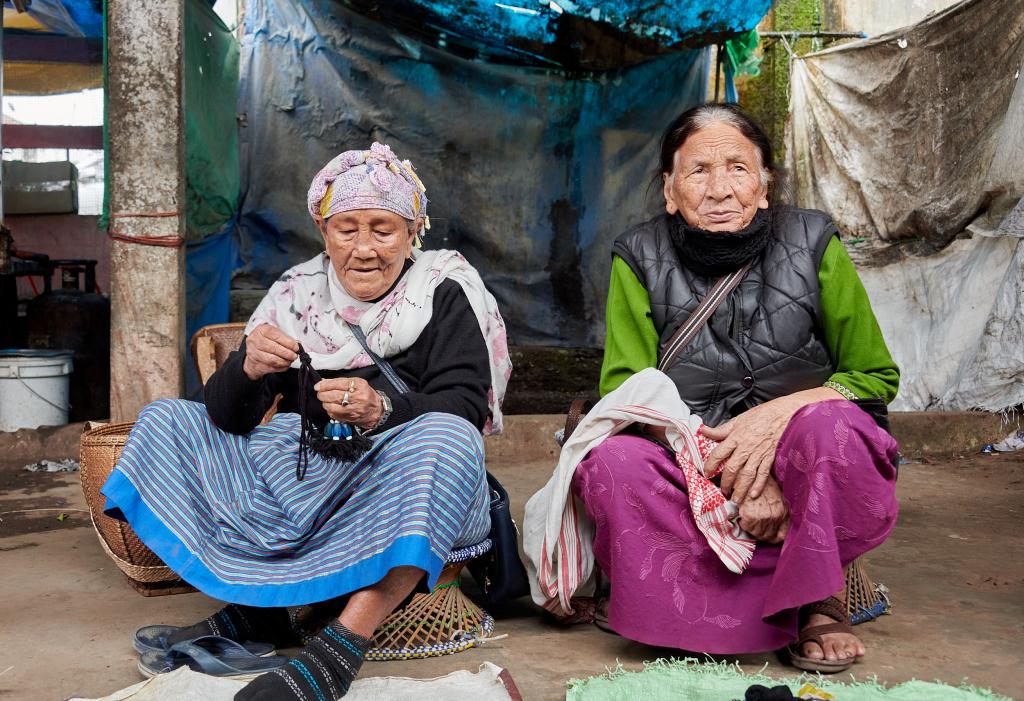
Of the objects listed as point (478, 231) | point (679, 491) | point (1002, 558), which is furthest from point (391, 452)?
point (478, 231)

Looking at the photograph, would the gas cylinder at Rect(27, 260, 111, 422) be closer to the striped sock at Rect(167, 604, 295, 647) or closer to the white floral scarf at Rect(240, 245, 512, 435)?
the white floral scarf at Rect(240, 245, 512, 435)

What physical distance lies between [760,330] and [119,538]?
2.19m

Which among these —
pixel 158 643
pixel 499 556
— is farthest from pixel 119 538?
pixel 499 556

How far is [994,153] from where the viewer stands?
18.7ft

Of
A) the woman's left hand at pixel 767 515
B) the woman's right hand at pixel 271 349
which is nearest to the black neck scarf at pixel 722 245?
the woman's left hand at pixel 767 515

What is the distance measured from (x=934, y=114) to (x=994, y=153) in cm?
57

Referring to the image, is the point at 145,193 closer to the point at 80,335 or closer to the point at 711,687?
the point at 80,335

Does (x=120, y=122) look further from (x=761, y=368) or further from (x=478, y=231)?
(x=761, y=368)

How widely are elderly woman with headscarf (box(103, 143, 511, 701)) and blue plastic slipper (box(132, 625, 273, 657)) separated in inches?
0.9

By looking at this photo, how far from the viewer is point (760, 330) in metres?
3.05

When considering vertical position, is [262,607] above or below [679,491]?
below

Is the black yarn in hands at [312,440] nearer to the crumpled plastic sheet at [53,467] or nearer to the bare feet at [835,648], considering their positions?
the bare feet at [835,648]

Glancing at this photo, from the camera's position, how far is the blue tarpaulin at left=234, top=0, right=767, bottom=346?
7.23 meters

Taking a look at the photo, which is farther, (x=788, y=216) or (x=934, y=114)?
(x=934, y=114)
